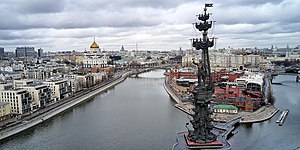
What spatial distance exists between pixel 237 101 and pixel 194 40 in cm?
675

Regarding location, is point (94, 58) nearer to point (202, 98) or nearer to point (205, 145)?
point (202, 98)

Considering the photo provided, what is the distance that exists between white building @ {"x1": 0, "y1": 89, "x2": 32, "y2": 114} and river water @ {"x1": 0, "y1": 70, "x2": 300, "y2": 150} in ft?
5.13

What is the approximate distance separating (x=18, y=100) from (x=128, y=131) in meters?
5.83

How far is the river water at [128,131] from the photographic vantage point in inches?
374

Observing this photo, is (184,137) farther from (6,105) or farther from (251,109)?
(6,105)

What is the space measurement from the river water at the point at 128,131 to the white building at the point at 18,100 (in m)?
1.56

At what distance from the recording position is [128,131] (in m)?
10.9

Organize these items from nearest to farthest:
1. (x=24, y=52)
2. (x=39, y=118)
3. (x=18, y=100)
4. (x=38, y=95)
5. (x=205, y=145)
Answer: (x=205, y=145) < (x=39, y=118) < (x=18, y=100) < (x=38, y=95) < (x=24, y=52)

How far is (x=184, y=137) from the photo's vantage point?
348 inches

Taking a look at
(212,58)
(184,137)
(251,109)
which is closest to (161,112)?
(251,109)

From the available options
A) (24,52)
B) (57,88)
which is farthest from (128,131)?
(24,52)

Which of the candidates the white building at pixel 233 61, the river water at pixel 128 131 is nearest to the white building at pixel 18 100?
the river water at pixel 128 131

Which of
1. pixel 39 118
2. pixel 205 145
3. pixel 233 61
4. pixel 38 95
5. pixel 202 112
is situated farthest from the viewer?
pixel 233 61

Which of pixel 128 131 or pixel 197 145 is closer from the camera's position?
pixel 197 145
